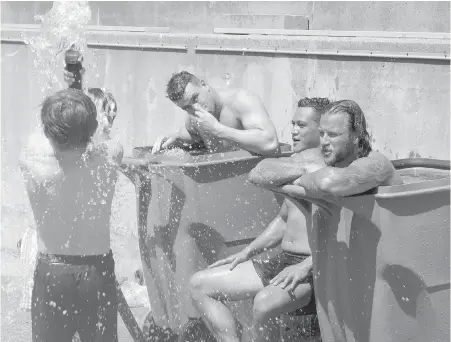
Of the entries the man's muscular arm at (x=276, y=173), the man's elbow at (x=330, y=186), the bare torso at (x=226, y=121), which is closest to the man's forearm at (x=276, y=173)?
the man's muscular arm at (x=276, y=173)

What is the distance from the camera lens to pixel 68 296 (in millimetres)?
3574

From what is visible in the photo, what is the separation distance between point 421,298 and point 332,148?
74cm

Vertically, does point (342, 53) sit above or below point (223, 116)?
above

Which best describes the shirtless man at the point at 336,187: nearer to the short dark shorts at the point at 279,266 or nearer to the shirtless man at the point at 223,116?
the short dark shorts at the point at 279,266

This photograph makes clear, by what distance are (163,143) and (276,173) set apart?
1587 millimetres

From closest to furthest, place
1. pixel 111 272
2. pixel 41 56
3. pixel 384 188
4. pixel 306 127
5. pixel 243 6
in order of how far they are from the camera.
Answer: pixel 384 188 < pixel 111 272 < pixel 306 127 < pixel 243 6 < pixel 41 56

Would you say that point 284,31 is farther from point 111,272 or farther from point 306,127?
point 111,272

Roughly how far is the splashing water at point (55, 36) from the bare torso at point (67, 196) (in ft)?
11.8

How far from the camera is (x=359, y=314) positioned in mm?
3199

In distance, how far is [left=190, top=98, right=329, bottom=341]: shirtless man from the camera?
3.79 meters

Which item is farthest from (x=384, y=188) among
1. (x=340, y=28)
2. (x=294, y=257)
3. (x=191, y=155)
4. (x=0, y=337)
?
(x=0, y=337)

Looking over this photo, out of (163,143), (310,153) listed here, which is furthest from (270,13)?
(310,153)

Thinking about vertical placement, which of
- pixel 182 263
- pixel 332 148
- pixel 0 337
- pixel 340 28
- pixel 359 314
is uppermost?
pixel 340 28

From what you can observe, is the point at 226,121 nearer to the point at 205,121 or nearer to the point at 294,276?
the point at 205,121
